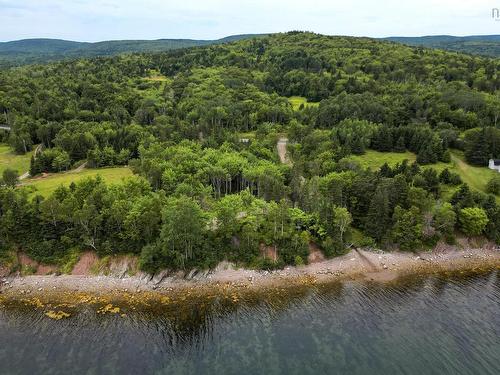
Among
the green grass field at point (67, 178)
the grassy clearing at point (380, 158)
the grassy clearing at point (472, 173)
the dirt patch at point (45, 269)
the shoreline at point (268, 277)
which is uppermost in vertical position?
the green grass field at point (67, 178)

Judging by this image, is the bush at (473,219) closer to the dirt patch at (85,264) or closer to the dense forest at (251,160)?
the dense forest at (251,160)

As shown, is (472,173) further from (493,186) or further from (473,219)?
(473,219)

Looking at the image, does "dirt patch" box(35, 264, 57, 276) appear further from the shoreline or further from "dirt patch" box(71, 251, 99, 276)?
"dirt patch" box(71, 251, 99, 276)

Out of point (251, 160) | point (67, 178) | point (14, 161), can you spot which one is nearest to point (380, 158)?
point (251, 160)

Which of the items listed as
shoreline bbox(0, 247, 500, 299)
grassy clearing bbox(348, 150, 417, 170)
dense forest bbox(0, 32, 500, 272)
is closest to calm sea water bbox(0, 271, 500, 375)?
shoreline bbox(0, 247, 500, 299)

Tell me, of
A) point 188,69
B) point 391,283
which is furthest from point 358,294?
point 188,69

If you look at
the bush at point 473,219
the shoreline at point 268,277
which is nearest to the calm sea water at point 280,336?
the shoreline at point 268,277
